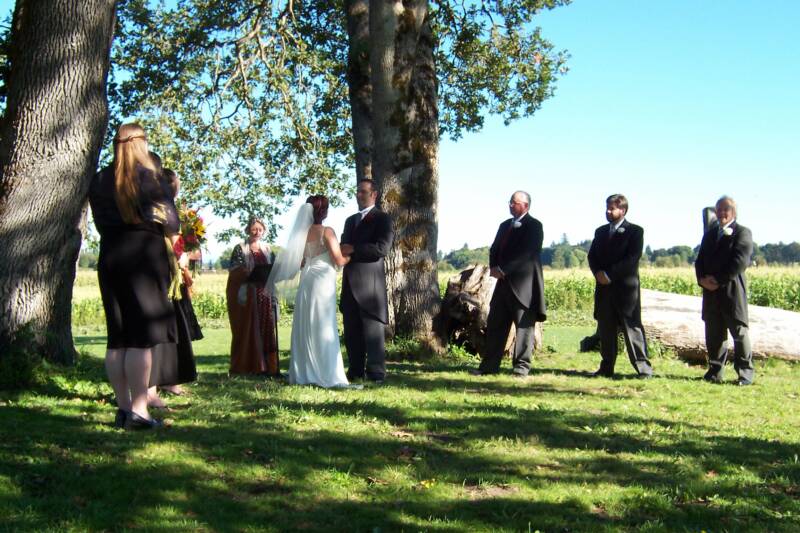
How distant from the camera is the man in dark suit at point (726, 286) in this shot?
10845 mm

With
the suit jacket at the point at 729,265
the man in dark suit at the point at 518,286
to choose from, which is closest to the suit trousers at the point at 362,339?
the man in dark suit at the point at 518,286

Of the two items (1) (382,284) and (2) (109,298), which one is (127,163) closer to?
(2) (109,298)

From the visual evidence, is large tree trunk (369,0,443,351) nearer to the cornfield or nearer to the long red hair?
the long red hair

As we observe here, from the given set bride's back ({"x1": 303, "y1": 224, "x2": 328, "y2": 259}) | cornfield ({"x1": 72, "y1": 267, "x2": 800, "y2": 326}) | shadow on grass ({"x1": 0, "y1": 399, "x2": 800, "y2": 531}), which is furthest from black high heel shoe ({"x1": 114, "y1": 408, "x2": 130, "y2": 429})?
cornfield ({"x1": 72, "y1": 267, "x2": 800, "y2": 326})

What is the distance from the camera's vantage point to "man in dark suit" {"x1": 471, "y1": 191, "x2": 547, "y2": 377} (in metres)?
11.1

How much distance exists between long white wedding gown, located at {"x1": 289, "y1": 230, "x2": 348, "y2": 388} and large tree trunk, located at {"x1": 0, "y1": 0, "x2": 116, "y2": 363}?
8.13 ft

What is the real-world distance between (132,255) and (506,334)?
5.94 meters

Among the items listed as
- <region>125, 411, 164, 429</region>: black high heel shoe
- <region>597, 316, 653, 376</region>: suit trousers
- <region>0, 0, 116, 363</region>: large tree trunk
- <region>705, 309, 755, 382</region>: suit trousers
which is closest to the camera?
<region>125, 411, 164, 429</region>: black high heel shoe

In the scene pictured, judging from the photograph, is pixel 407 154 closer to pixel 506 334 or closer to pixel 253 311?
pixel 506 334

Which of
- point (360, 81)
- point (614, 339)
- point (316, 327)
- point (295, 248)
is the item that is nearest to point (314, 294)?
point (316, 327)

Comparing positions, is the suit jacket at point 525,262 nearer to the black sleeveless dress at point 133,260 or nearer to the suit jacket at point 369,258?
the suit jacket at point 369,258

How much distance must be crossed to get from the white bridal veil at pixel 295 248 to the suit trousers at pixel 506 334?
9.53 ft

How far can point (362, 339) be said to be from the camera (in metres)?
10.3

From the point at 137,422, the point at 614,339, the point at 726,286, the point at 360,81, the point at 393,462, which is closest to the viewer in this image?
the point at 393,462
